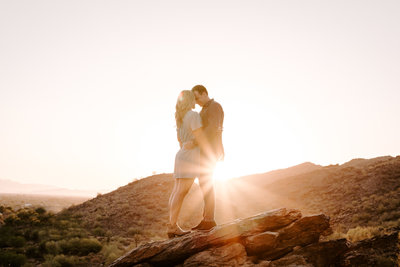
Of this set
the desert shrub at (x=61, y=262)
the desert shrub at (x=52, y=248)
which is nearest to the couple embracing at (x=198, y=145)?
the desert shrub at (x=61, y=262)

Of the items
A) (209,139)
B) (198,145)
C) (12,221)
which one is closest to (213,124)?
(209,139)

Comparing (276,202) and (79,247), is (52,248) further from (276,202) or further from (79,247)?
(276,202)

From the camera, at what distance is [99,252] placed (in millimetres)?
13938

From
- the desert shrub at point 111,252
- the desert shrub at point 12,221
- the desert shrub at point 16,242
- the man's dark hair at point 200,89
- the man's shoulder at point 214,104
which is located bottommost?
the desert shrub at point 111,252

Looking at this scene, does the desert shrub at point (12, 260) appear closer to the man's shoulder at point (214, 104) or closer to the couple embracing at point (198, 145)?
the couple embracing at point (198, 145)

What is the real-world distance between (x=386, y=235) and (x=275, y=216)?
3.21 metres

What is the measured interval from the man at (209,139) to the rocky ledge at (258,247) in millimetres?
697

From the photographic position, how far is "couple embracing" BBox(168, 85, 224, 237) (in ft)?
18.6

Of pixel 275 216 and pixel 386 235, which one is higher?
pixel 275 216

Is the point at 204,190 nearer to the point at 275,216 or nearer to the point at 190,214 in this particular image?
the point at 275,216

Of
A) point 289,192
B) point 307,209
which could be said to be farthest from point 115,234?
point 289,192

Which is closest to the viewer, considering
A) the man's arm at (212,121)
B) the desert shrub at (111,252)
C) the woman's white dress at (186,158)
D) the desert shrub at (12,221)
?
the woman's white dress at (186,158)

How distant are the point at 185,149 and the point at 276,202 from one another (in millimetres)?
24132

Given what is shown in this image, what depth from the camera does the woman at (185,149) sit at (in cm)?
558
